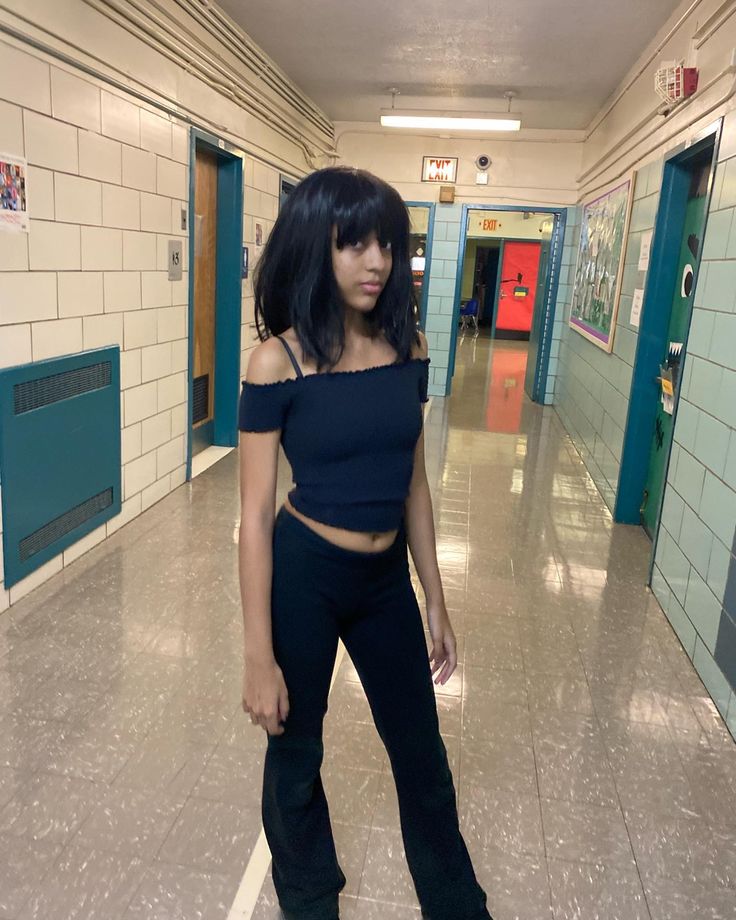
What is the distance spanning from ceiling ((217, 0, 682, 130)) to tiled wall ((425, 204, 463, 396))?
1323mm

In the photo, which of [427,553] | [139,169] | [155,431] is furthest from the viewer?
[155,431]

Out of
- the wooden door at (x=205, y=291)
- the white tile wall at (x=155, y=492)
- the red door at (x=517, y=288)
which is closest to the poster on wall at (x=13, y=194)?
the white tile wall at (x=155, y=492)

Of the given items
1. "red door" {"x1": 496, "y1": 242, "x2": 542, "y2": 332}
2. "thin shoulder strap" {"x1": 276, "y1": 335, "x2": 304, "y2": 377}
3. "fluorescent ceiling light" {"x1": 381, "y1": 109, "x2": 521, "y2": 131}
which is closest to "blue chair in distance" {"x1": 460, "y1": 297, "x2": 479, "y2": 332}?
"red door" {"x1": 496, "y1": 242, "x2": 542, "y2": 332}

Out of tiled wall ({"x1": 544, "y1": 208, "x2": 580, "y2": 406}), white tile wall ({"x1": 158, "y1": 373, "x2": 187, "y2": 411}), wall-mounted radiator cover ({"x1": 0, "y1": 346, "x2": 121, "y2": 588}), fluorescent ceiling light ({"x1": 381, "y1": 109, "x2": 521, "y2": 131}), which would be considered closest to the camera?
wall-mounted radiator cover ({"x1": 0, "y1": 346, "x2": 121, "y2": 588})

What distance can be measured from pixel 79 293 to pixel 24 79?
883mm

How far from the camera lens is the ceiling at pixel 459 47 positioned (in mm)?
4449

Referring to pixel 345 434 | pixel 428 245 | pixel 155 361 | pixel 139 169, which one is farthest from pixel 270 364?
pixel 428 245

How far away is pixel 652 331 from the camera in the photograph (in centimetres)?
415

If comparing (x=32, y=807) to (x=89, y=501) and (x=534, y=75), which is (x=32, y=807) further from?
(x=534, y=75)

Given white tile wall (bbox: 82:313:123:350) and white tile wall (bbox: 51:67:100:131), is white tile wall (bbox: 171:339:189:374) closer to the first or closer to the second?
white tile wall (bbox: 82:313:123:350)

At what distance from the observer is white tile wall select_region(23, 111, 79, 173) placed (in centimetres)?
285

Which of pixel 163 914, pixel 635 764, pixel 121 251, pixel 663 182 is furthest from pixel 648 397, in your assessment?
pixel 163 914

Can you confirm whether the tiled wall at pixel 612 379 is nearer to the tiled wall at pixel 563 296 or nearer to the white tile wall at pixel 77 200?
the tiled wall at pixel 563 296

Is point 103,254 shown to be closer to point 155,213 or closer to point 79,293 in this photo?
point 79,293
